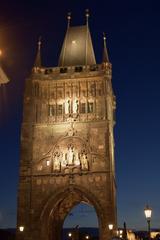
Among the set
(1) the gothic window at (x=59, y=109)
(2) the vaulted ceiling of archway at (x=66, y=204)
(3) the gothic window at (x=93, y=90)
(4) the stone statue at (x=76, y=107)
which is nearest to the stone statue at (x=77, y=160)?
(2) the vaulted ceiling of archway at (x=66, y=204)

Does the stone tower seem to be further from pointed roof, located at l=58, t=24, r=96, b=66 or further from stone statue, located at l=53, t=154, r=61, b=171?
pointed roof, located at l=58, t=24, r=96, b=66

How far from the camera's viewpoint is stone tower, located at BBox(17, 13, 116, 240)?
38.3 metres

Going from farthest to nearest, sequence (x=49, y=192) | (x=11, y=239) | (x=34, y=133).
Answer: (x=11, y=239)
(x=34, y=133)
(x=49, y=192)

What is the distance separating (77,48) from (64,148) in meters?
13.2

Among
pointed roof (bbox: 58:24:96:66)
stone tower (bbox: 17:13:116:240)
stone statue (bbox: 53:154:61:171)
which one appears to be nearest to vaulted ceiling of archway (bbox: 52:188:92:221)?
stone tower (bbox: 17:13:116:240)

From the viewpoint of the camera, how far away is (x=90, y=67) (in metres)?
43.7

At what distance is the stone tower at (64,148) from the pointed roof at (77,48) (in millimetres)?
1177

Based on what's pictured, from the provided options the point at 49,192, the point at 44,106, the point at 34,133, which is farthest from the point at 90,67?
the point at 49,192

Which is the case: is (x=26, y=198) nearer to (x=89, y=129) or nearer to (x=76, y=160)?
(x=76, y=160)

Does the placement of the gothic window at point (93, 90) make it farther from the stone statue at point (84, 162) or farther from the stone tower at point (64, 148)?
the stone statue at point (84, 162)

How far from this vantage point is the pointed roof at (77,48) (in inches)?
1827

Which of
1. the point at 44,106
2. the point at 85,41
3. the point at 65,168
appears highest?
the point at 85,41

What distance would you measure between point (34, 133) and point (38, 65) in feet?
26.4

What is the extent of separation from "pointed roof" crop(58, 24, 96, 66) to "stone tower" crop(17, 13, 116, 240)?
3.86 ft
